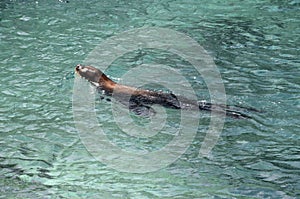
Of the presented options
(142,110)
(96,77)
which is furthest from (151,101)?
(96,77)

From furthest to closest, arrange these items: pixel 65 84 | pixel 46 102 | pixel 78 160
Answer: pixel 65 84 → pixel 46 102 → pixel 78 160

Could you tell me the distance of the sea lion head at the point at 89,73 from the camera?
7965mm

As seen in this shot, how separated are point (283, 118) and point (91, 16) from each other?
5.20 m

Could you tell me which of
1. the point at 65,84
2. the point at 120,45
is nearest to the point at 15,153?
the point at 65,84

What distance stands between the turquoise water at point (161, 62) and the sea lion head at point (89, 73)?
215 mm

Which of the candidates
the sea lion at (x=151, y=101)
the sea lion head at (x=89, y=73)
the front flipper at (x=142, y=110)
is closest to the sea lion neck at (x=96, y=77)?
the sea lion head at (x=89, y=73)

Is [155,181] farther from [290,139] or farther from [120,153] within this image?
[290,139]

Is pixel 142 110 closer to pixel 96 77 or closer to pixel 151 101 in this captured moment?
pixel 151 101

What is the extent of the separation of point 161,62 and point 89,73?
131 cm

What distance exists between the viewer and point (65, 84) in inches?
327

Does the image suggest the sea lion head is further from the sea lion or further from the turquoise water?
the sea lion

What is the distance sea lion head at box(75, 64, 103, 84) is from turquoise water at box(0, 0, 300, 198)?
0.21 metres

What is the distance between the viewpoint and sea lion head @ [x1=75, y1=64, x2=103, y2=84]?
26.1 feet

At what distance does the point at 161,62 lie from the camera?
9.02 metres
